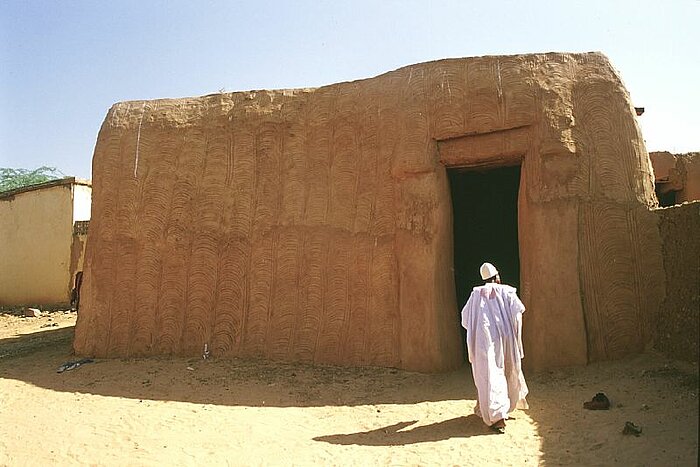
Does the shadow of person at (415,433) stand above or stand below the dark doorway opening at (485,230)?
below

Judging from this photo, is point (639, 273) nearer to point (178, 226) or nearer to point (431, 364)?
point (431, 364)

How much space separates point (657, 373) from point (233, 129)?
600cm

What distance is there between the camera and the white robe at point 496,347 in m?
4.90

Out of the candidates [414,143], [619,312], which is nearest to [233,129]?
[414,143]

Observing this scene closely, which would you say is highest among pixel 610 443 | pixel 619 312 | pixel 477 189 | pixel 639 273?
pixel 477 189

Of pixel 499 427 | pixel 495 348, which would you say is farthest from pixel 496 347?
pixel 499 427

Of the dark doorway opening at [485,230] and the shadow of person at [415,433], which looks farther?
the dark doorway opening at [485,230]

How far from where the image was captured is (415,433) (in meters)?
5.05

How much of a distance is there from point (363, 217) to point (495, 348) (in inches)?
109

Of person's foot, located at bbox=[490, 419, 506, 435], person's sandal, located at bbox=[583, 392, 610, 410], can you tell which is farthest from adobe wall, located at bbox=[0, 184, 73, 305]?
person's sandal, located at bbox=[583, 392, 610, 410]

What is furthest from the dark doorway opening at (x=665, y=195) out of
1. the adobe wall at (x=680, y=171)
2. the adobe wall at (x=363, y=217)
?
the adobe wall at (x=363, y=217)

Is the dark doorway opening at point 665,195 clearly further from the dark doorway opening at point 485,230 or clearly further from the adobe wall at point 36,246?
the adobe wall at point 36,246

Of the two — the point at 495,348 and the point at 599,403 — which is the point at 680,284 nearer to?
the point at 599,403

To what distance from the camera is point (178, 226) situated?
8016 millimetres
